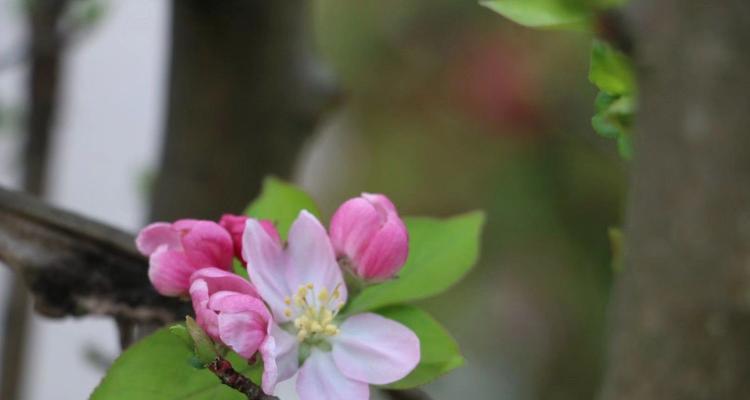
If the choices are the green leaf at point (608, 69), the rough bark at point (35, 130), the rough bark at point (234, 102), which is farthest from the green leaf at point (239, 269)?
the rough bark at point (35, 130)

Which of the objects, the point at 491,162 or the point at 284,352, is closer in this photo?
the point at 284,352

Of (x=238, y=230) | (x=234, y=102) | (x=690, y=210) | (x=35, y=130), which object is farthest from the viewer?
(x=35, y=130)

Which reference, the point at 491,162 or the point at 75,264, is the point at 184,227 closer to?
the point at 75,264

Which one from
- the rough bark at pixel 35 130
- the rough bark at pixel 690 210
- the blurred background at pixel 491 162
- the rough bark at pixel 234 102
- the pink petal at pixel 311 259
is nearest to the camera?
the rough bark at pixel 690 210

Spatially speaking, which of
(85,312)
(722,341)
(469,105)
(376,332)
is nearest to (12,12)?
(469,105)

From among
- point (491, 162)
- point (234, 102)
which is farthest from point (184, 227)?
point (491, 162)

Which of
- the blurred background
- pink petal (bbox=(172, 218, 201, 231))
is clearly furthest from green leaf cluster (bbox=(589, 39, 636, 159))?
the blurred background

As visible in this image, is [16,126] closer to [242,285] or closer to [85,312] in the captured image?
[85,312]

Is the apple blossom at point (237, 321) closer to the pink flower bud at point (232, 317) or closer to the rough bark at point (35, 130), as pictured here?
the pink flower bud at point (232, 317)
